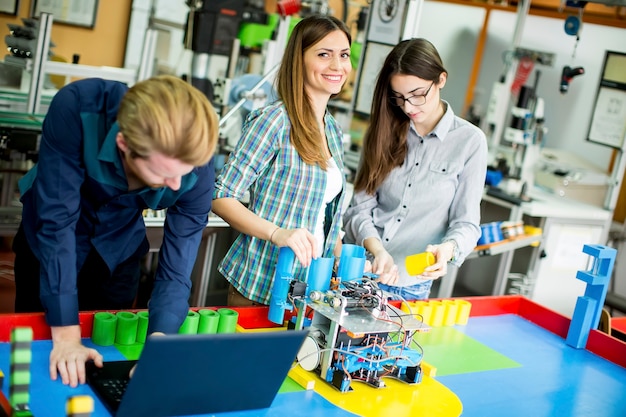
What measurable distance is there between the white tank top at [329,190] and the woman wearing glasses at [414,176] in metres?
0.17

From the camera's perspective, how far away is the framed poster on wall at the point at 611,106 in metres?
4.41

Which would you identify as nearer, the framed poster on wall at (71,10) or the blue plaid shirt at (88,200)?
the blue plaid shirt at (88,200)

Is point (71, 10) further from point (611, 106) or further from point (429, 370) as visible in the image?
point (429, 370)

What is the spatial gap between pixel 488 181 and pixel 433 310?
8.15 ft

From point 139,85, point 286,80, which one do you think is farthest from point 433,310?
point 139,85

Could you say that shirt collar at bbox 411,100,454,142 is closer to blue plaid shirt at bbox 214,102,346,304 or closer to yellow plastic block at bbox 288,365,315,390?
blue plaid shirt at bbox 214,102,346,304

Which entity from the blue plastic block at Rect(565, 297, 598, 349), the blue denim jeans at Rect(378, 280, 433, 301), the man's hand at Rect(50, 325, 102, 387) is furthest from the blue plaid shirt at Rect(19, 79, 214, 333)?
the blue plastic block at Rect(565, 297, 598, 349)

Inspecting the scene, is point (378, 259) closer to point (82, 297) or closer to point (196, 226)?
point (196, 226)

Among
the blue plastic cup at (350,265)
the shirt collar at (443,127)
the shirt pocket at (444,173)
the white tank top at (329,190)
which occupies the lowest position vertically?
the blue plastic cup at (350,265)

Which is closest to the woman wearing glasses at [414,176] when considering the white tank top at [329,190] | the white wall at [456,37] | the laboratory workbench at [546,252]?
the white tank top at [329,190]

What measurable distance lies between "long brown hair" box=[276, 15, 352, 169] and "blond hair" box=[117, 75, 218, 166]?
2.27 feet

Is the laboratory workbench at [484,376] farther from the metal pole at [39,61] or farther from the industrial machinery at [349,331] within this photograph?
the metal pole at [39,61]

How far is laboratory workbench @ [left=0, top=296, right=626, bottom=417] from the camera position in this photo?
156cm

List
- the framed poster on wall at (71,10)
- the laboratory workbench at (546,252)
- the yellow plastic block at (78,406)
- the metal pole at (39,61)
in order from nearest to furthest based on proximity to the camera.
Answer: the yellow plastic block at (78,406)
the metal pole at (39,61)
the laboratory workbench at (546,252)
the framed poster on wall at (71,10)
